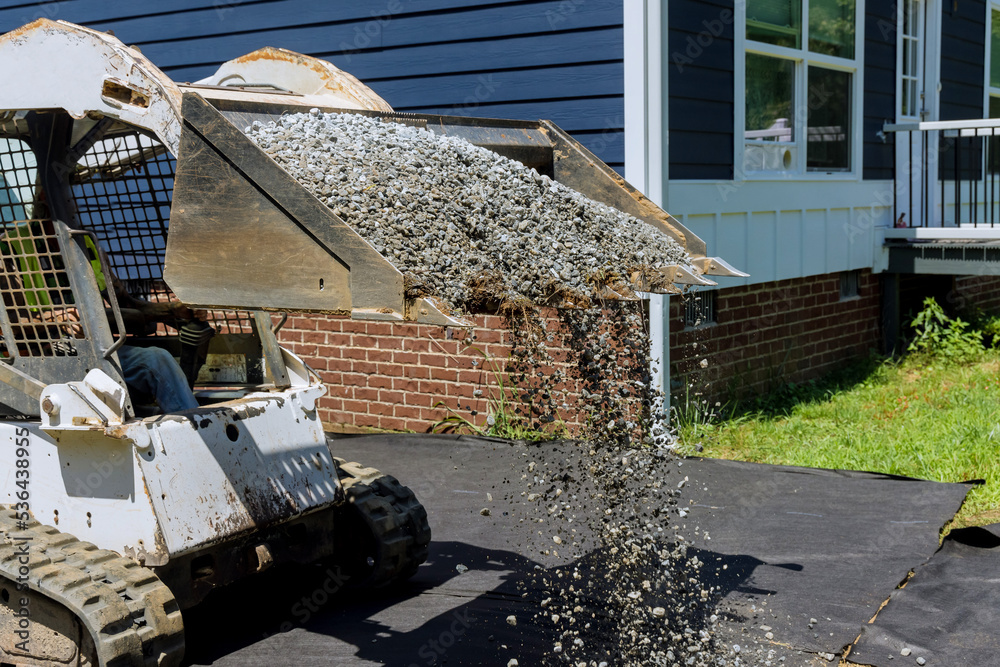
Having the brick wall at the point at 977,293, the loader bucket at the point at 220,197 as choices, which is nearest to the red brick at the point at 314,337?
the loader bucket at the point at 220,197

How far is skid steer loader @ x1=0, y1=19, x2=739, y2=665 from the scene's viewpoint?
3121 millimetres

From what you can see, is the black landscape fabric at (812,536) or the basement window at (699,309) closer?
the black landscape fabric at (812,536)

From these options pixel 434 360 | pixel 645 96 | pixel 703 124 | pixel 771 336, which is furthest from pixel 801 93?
pixel 434 360

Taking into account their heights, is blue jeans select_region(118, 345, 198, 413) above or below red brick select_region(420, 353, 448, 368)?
above

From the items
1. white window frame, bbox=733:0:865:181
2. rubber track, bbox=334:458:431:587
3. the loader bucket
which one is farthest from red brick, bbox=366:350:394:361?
the loader bucket

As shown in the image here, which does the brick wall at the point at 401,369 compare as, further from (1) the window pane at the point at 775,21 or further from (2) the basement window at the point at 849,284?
(2) the basement window at the point at 849,284

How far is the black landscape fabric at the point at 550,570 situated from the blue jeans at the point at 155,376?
1009 mm

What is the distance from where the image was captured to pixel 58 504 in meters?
3.75

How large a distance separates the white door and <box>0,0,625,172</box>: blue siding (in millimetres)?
4300

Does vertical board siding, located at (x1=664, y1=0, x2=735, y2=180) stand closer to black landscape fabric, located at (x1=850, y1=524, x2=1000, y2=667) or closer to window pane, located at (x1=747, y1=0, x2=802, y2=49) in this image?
window pane, located at (x1=747, y1=0, x2=802, y2=49)

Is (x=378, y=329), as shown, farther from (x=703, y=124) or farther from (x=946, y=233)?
(x=946, y=233)

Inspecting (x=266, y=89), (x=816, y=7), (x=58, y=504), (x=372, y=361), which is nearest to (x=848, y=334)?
(x=816, y=7)

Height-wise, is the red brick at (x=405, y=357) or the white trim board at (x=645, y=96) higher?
the white trim board at (x=645, y=96)

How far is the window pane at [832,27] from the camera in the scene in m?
8.72
